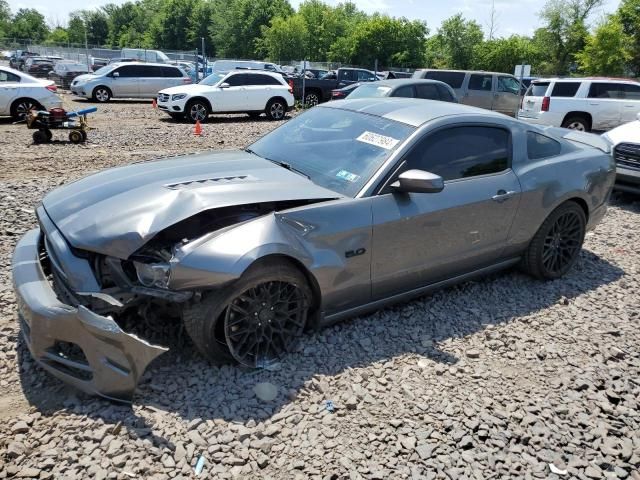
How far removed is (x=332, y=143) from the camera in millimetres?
4008

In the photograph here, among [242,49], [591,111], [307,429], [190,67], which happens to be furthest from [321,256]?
[242,49]

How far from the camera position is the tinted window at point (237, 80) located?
1658 cm

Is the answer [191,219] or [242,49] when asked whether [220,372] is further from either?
[242,49]

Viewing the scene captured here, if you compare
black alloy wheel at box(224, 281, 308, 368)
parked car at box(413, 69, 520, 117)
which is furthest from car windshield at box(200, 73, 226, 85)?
black alloy wheel at box(224, 281, 308, 368)

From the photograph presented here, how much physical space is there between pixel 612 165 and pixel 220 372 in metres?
4.18

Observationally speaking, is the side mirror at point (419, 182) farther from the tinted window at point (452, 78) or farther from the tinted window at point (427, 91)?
the tinted window at point (452, 78)

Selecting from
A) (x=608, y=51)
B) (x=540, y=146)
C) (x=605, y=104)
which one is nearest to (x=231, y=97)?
(x=605, y=104)

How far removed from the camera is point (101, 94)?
67.3 ft

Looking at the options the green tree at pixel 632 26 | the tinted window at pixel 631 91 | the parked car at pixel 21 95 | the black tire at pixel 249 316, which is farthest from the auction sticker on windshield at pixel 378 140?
the green tree at pixel 632 26

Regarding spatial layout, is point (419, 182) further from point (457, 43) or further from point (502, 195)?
point (457, 43)

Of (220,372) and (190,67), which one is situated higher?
(190,67)

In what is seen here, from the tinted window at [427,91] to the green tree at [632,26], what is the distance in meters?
27.9

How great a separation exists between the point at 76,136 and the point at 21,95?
12.4 feet

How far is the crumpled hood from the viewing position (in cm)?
298
